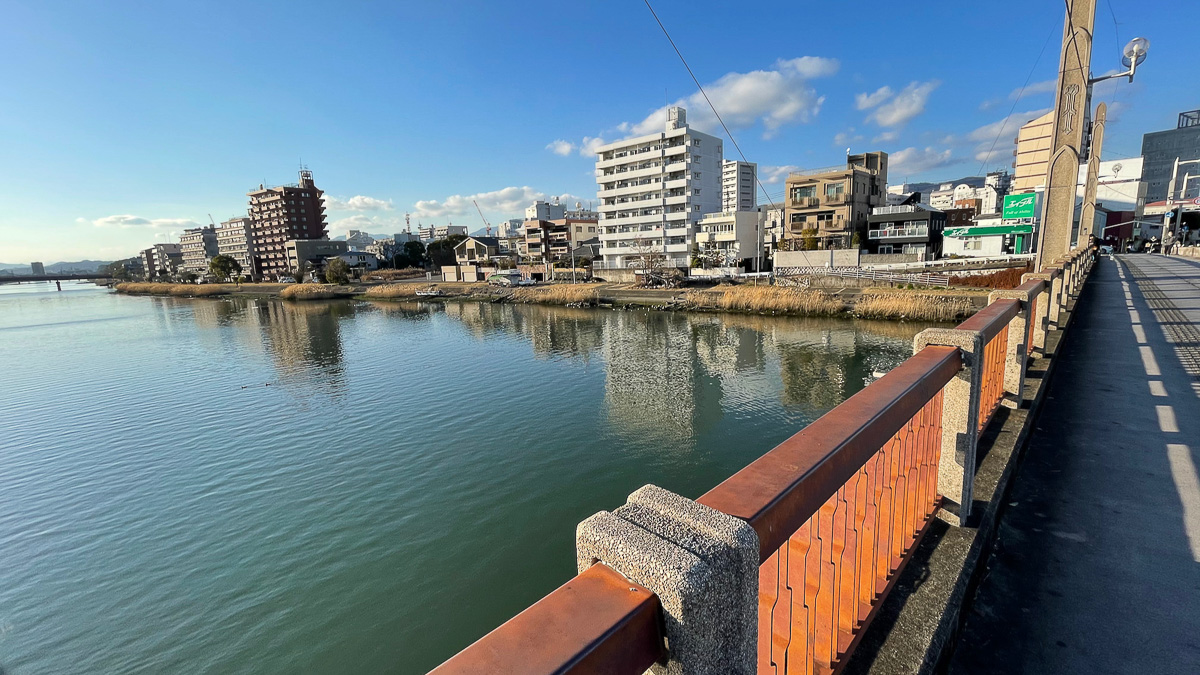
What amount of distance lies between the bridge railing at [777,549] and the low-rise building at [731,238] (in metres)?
45.1

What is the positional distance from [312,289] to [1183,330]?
67.3 metres

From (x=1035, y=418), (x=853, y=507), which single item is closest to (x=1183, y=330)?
(x=1035, y=418)

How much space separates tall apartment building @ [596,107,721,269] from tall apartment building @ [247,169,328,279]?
63017 millimetres

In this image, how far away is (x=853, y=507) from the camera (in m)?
2.00

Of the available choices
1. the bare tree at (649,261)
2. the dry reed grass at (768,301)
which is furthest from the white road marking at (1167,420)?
the bare tree at (649,261)

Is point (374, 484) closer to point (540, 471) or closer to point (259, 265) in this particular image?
point (540, 471)

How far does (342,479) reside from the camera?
10.5 m

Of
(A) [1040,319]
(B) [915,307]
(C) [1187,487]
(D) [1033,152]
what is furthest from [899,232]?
(C) [1187,487]

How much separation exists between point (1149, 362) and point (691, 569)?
7763 mm

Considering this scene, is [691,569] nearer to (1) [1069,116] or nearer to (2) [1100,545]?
(2) [1100,545]

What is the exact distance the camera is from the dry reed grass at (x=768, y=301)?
91.8 ft

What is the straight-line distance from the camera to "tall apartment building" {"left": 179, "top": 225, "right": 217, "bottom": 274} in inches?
4368

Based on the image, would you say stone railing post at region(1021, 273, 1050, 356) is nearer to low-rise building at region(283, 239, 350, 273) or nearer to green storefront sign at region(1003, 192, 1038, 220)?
green storefront sign at region(1003, 192, 1038, 220)

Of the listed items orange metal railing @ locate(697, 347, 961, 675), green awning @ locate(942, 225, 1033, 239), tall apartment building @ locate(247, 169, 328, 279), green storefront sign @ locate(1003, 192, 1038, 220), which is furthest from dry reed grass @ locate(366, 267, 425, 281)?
orange metal railing @ locate(697, 347, 961, 675)
